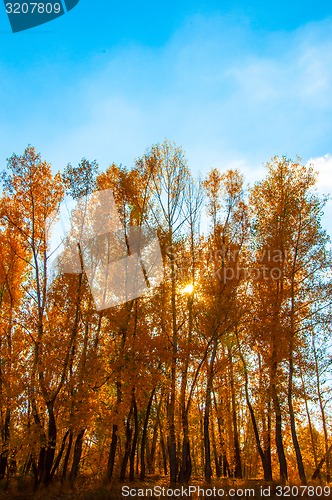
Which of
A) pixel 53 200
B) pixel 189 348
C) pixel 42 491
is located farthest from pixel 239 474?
pixel 53 200

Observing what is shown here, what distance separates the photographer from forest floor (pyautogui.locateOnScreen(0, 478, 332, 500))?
10.9 metres

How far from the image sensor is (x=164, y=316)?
540 inches

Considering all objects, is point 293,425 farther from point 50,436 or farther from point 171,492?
point 50,436

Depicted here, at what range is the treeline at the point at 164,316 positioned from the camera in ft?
38.7

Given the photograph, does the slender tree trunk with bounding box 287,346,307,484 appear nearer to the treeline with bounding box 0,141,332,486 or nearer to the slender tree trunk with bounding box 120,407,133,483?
the treeline with bounding box 0,141,332,486

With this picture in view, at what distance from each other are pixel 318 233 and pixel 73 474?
12.3 metres

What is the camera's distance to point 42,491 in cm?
1136

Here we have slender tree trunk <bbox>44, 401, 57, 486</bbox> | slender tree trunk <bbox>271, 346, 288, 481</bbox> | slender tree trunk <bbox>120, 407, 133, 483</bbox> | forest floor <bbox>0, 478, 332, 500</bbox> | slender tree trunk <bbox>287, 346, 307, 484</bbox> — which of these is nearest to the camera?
forest floor <bbox>0, 478, 332, 500</bbox>
